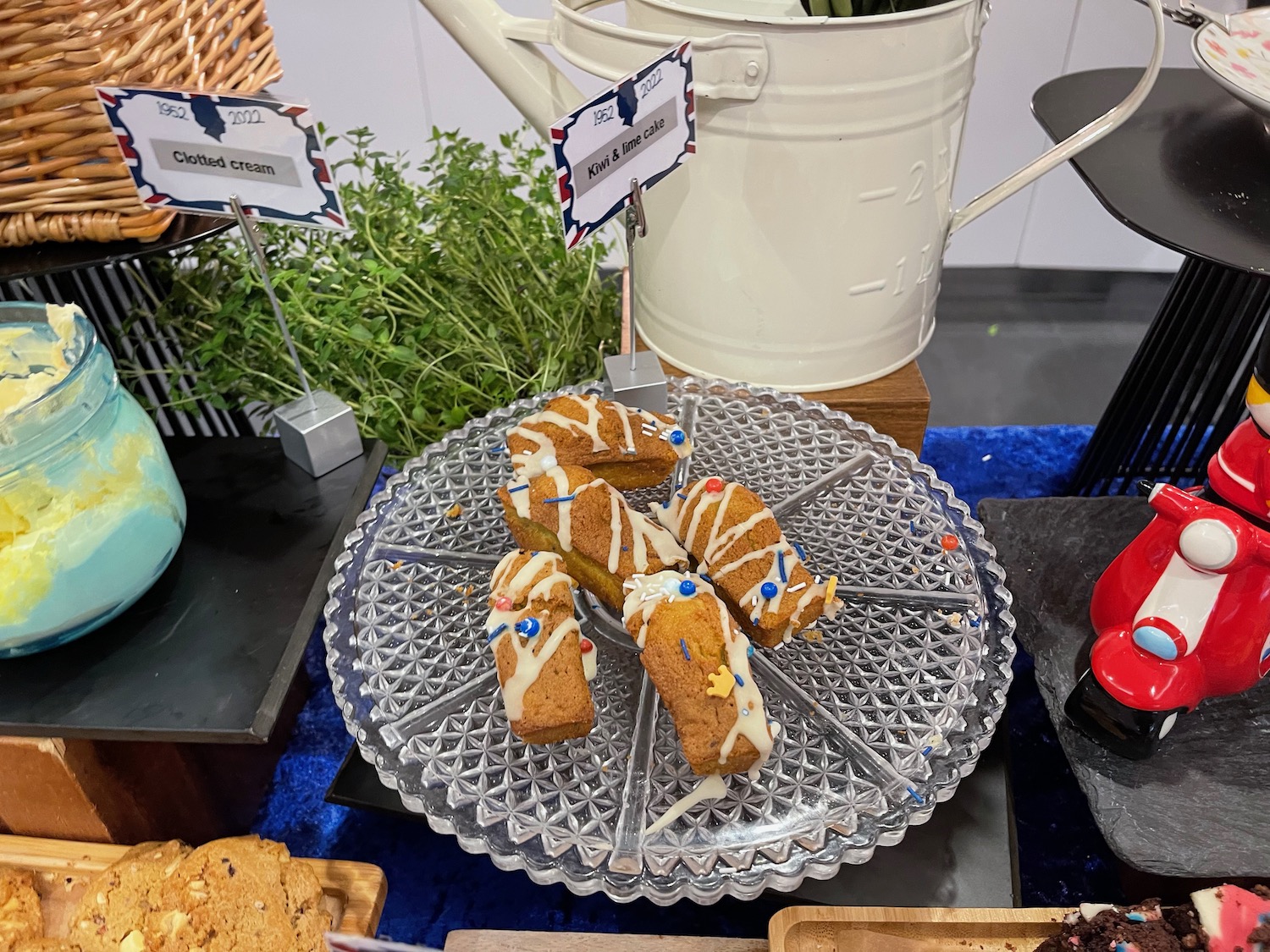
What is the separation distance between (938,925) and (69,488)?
89 cm

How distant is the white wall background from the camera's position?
2105mm

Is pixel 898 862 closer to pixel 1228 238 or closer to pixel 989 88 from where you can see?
pixel 1228 238

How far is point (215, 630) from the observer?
0.90 m

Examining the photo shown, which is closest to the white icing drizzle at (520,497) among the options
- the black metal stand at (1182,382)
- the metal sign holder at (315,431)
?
the metal sign holder at (315,431)

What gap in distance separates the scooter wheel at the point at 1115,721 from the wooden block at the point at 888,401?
0.46 metres

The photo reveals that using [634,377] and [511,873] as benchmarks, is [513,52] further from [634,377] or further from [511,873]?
[511,873]

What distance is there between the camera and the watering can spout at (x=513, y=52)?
1092 millimetres

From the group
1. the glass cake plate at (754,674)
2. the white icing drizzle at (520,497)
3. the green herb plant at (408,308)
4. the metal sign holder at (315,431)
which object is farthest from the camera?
the green herb plant at (408,308)

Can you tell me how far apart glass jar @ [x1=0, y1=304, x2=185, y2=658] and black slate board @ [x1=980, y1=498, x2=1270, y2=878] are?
98 cm

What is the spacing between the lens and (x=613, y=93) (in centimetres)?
89

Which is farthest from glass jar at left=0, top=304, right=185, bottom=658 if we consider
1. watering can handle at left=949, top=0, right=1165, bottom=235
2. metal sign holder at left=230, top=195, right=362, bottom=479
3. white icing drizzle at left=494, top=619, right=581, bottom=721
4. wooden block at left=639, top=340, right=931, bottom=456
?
watering can handle at left=949, top=0, right=1165, bottom=235

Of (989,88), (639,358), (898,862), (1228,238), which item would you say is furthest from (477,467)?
(989,88)

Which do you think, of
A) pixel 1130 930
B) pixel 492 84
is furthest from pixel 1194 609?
pixel 492 84

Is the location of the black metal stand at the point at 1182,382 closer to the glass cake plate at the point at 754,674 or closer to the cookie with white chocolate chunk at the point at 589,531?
the glass cake plate at the point at 754,674
